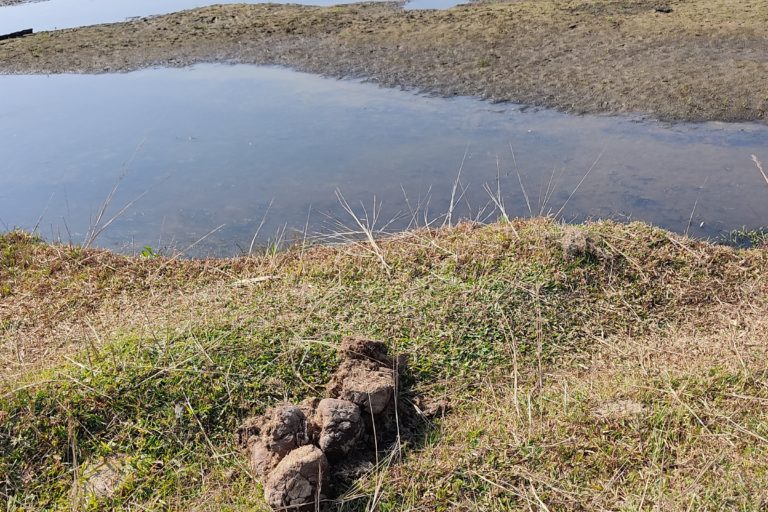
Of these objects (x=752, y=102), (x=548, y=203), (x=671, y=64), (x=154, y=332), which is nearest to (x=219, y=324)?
(x=154, y=332)

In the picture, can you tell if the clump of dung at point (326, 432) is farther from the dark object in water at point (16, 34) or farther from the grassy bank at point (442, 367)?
the dark object in water at point (16, 34)

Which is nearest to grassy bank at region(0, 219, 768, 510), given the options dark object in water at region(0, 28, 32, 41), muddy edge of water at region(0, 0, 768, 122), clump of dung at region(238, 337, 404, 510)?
clump of dung at region(238, 337, 404, 510)

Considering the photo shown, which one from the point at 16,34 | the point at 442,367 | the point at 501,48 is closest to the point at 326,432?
the point at 442,367

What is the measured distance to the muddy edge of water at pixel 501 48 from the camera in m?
7.21

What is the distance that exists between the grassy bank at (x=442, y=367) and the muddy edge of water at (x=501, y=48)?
3393 mm

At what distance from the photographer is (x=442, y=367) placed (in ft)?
10.7

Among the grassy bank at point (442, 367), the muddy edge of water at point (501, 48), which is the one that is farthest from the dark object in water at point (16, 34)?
the grassy bank at point (442, 367)

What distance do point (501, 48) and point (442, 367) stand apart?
6.31 m

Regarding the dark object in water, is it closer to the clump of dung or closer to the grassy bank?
the grassy bank

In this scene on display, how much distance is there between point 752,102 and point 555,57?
7.45 ft

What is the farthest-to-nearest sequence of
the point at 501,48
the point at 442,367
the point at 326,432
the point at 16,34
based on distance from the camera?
1. the point at 16,34
2. the point at 501,48
3. the point at 442,367
4. the point at 326,432

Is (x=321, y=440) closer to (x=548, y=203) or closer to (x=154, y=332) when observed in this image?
(x=154, y=332)

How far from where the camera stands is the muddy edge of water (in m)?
7.21

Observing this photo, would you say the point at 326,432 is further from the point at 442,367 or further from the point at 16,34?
the point at 16,34
